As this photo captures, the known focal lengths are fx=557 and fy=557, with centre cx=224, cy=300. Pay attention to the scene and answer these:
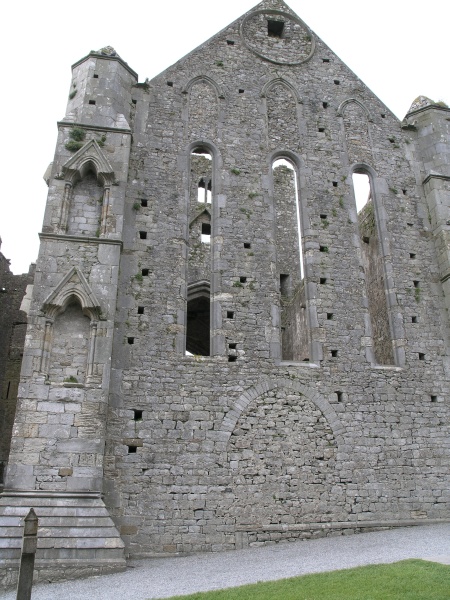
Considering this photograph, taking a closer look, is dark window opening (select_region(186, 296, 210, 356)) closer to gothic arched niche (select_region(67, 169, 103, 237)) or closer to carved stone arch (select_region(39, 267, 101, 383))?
gothic arched niche (select_region(67, 169, 103, 237))

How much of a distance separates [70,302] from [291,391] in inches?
178

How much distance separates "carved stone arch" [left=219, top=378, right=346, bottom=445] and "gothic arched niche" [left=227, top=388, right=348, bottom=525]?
75 mm

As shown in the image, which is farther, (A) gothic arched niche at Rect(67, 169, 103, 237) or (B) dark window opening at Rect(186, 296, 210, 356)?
(B) dark window opening at Rect(186, 296, 210, 356)

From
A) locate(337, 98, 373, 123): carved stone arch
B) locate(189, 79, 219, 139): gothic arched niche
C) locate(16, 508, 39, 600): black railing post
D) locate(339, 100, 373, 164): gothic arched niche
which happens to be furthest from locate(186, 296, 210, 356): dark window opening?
locate(16, 508, 39, 600): black railing post

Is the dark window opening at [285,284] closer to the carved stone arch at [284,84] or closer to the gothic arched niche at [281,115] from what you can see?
the gothic arched niche at [281,115]

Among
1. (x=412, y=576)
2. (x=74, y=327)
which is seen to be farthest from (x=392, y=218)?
(x=412, y=576)

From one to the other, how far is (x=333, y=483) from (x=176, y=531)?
119 inches

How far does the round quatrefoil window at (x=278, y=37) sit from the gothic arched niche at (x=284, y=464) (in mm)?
9233

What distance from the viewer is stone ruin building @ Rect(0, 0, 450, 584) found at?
931 centimetres

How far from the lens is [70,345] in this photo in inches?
386

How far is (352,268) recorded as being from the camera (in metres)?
12.5

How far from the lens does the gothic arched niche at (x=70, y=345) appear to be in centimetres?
954

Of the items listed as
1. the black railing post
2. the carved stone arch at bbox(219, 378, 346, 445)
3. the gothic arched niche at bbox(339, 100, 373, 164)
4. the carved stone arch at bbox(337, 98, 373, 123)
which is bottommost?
the black railing post

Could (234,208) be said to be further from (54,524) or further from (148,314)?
(54,524)
